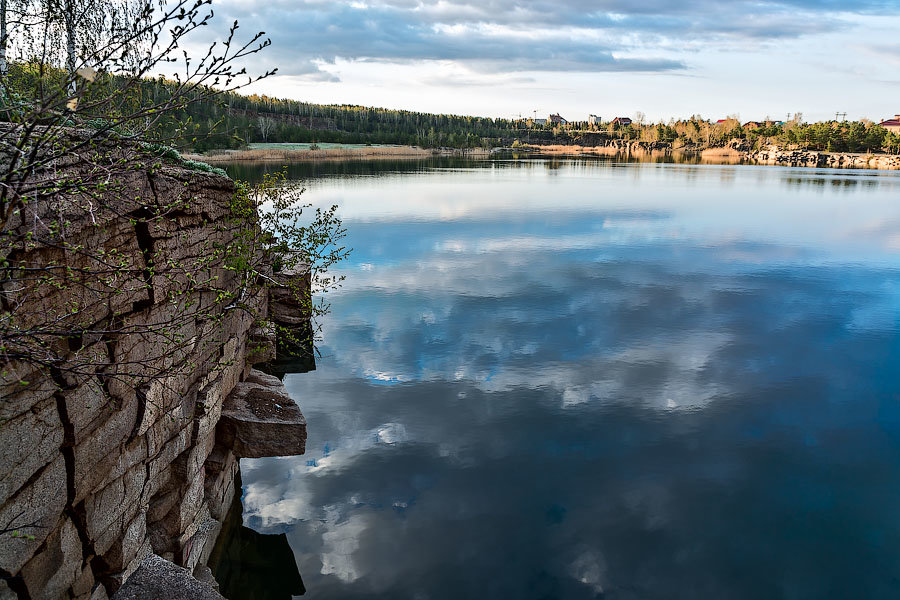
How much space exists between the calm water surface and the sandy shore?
4049cm

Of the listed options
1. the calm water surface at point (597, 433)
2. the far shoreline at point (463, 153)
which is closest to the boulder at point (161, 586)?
the calm water surface at point (597, 433)

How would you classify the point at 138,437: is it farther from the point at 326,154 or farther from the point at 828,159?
the point at 828,159

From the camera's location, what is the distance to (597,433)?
16750 mm

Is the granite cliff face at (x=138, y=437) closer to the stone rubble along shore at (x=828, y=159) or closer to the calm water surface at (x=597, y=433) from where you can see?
the calm water surface at (x=597, y=433)

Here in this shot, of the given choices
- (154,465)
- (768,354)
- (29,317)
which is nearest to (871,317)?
(768,354)

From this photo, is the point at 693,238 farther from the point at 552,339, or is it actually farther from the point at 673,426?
the point at 673,426

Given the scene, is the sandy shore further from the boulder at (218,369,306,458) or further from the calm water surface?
the boulder at (218,369,306,458)

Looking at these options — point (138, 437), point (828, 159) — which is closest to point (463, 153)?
point (828, 159)

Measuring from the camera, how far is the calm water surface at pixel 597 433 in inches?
467

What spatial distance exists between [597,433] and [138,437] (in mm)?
11822

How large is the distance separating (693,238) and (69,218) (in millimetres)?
44046

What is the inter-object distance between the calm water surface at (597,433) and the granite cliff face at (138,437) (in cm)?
250

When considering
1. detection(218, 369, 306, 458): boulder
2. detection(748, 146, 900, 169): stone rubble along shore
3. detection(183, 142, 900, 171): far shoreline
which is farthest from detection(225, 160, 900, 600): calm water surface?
detection(748, 146, 900, 169): stone rubble along shore

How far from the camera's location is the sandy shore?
93375mm
